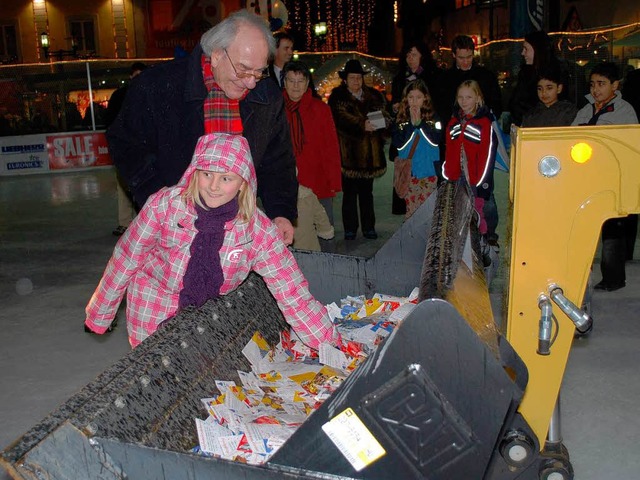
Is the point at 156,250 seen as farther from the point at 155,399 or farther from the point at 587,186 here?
the point at 587,186

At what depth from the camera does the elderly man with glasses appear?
308cm

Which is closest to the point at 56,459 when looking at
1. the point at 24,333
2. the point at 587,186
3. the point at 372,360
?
the point at 372,360

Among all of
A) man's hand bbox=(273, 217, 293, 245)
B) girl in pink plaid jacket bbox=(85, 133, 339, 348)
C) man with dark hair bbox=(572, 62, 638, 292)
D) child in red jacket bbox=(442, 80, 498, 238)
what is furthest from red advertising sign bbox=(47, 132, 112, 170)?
girl in pink plaid jacket bbox=(85, 133, 339, 348)

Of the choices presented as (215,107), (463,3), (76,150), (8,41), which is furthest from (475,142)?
(463,3)

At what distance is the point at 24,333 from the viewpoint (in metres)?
5.33

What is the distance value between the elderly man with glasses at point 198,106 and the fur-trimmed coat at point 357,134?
422 centimetres

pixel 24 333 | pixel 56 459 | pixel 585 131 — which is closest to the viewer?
pixel 56 459

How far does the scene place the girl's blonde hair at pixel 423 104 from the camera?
704 cm

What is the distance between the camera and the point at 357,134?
7.73 metres

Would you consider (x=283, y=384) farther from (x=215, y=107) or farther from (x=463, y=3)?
(x=463, y=3)

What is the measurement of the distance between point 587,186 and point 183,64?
180 centimetres

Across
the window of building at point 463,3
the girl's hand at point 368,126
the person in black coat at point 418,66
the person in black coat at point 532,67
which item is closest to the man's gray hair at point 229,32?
the person in black coat at point 532,67

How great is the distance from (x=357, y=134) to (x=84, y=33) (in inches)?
1223

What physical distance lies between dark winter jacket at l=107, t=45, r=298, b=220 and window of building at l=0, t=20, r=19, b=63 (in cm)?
3421
